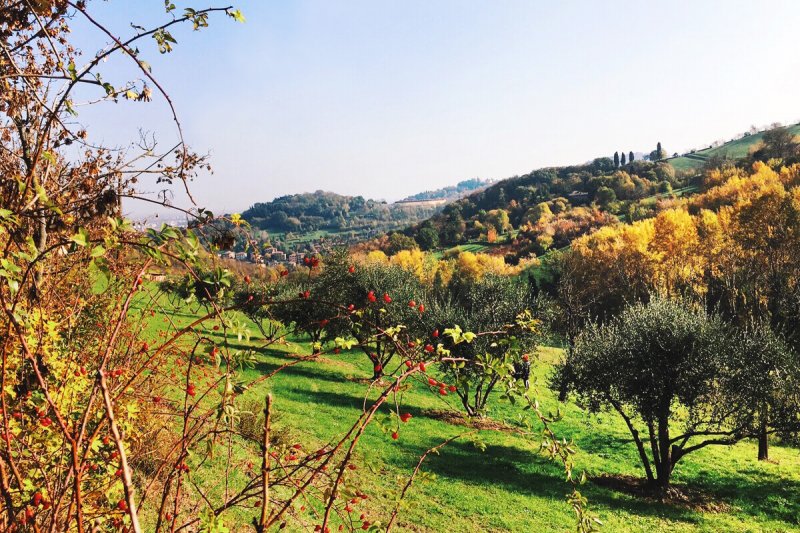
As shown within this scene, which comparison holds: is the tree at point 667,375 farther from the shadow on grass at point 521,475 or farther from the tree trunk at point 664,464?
the shadow on grass at point 521,475

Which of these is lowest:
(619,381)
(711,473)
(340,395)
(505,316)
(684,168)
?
(711,473)

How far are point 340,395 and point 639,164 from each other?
140 meters

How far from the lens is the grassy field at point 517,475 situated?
15.0 metres

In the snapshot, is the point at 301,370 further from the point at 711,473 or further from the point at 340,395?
the point at 711,473

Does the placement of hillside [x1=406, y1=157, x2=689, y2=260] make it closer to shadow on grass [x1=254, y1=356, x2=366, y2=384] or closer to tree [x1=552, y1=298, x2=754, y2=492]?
shadow on grass [x1=254, y1=356, x2=366, y2=384]

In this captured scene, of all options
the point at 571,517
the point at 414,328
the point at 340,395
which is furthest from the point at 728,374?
the point at 340,395

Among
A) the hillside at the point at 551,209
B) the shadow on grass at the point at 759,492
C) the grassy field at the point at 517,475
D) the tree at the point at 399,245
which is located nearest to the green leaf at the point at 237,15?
the grassy field at the point at 517,475

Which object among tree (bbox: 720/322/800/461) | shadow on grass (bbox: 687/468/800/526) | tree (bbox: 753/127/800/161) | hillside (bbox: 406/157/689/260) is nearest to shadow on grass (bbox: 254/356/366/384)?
shadow on grass (bbox: 687/468/800/526)

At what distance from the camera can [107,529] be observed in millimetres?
4652

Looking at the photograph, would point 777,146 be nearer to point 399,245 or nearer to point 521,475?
point 399,245

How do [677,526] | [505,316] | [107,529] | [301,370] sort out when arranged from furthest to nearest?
[301,370], [505,316], [677,526], [107,529]

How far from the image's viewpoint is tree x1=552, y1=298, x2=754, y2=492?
17.3 metres

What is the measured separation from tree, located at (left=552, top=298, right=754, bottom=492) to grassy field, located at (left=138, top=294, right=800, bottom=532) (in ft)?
7.58

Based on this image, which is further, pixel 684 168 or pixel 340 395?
pixel 684 168
